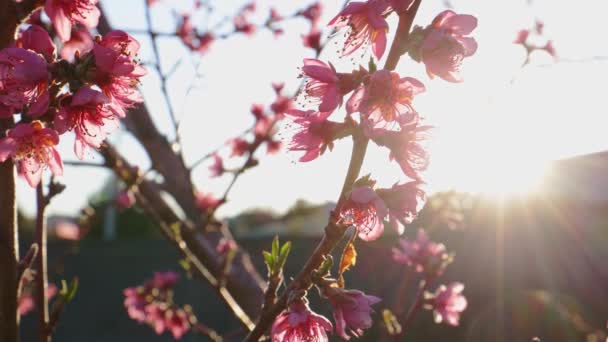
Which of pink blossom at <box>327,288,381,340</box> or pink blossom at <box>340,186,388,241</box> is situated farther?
pink blossom at <box>327,288,381,340</box>

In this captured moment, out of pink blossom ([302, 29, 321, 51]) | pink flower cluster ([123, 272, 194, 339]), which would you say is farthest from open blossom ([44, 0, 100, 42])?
pink blossom ([302, 29, 321, 51])

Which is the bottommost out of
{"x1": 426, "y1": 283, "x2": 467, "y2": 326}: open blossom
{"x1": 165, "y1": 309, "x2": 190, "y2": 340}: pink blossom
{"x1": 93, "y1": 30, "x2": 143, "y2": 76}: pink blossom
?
{"x1": 165, "y1": 309, "x2": 190, "y2": 340}: pink blossom

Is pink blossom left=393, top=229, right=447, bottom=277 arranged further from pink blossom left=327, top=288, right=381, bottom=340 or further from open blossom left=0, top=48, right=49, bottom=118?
open blossom left=0, top=48, right=49, bottom=118

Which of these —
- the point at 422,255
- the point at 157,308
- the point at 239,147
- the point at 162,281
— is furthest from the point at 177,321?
the point at 422,255

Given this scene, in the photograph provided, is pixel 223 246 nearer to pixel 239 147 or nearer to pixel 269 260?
pixel 239 147

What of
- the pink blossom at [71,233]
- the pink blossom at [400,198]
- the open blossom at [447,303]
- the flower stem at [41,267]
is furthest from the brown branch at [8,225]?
the pink blossom at [71,233]

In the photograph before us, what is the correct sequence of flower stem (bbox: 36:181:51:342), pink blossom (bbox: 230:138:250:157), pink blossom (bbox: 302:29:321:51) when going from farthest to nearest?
pink blossom (bbox: 230:138:250:157)
pink blossom (bbox: 302:29:321:51)
flower stem (bbox: 36:181:51:342)

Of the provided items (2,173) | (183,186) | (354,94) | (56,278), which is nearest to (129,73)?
(2,173)
